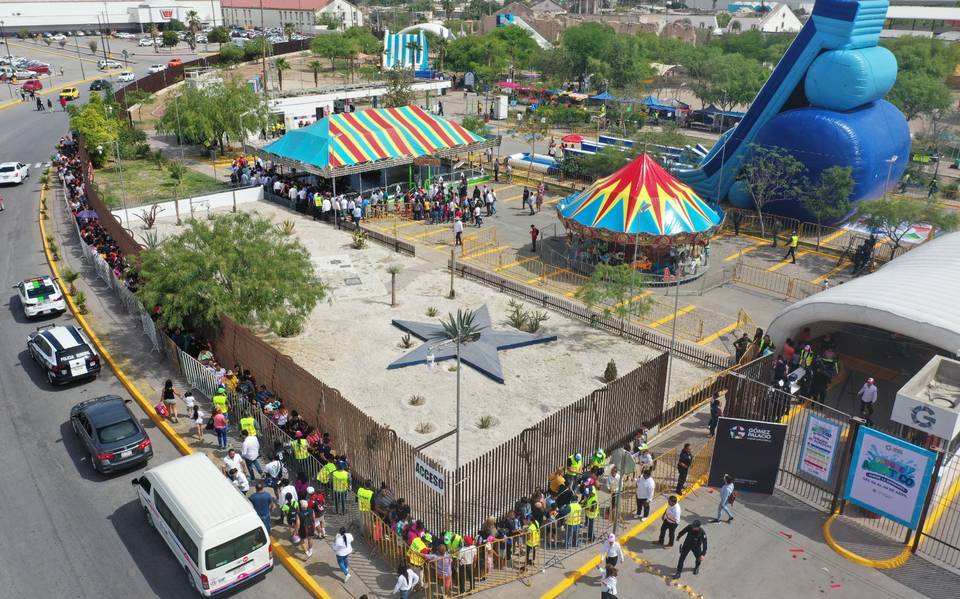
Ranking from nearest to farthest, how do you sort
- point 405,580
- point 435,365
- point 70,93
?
point 405,580 < point 435,365 < point 70,93

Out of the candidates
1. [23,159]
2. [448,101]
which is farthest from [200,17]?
[23,159]

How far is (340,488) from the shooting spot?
16.2m

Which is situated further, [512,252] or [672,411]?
[512,252]

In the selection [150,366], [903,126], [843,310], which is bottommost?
[150,366]

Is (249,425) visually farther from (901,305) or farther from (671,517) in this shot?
(901,305)

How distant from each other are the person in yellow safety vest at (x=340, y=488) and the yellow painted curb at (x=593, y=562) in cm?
482

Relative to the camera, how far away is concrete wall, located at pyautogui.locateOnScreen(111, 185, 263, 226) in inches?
1453

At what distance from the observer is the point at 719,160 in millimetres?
40656

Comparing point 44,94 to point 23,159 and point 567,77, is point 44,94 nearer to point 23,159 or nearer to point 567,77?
point 23,159

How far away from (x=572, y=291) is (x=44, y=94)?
71.8 meters

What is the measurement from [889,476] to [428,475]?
9531 millimetres

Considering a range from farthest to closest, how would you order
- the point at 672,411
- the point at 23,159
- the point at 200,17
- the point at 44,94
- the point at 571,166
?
the point at 200,17, the point at 44,94, the point at 23,159, the point at 571,166, the point at 672,411

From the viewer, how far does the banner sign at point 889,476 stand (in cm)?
1506

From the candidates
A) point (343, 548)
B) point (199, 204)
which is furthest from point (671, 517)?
point (199, 204)
